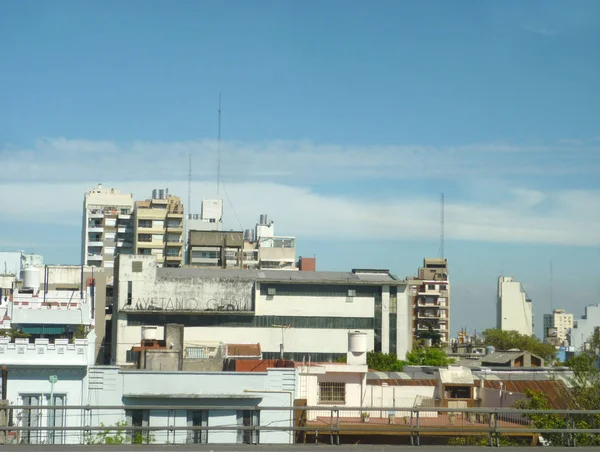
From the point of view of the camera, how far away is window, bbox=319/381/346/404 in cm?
3785

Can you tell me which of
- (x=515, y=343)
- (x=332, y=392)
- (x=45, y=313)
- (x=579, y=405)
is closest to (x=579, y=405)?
(x=579, y=405)

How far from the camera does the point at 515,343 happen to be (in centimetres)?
12375

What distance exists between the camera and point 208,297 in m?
81.1

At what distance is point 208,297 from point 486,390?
44.6 m

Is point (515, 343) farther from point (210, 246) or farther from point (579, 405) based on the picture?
point (579, 405)

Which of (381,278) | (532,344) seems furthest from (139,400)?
(532,344)

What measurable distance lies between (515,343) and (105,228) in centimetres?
6715

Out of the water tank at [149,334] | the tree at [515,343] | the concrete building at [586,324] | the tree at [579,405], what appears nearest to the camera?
the tree at [579,405]

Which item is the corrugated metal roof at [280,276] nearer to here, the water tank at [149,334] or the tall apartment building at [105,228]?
the water tank at [149,334]

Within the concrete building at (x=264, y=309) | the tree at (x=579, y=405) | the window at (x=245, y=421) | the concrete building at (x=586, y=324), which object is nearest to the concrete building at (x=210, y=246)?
the concrete building at (x=264, y=309)

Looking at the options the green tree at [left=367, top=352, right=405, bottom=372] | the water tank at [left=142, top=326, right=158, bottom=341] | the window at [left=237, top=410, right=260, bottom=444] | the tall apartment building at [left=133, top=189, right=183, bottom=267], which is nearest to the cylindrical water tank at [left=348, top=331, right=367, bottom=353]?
the water tank at [left=142, top=326, right=158, bottom=341]

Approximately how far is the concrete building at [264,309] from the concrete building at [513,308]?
103m

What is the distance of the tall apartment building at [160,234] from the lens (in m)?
132

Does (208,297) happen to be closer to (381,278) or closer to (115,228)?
(381,278)
